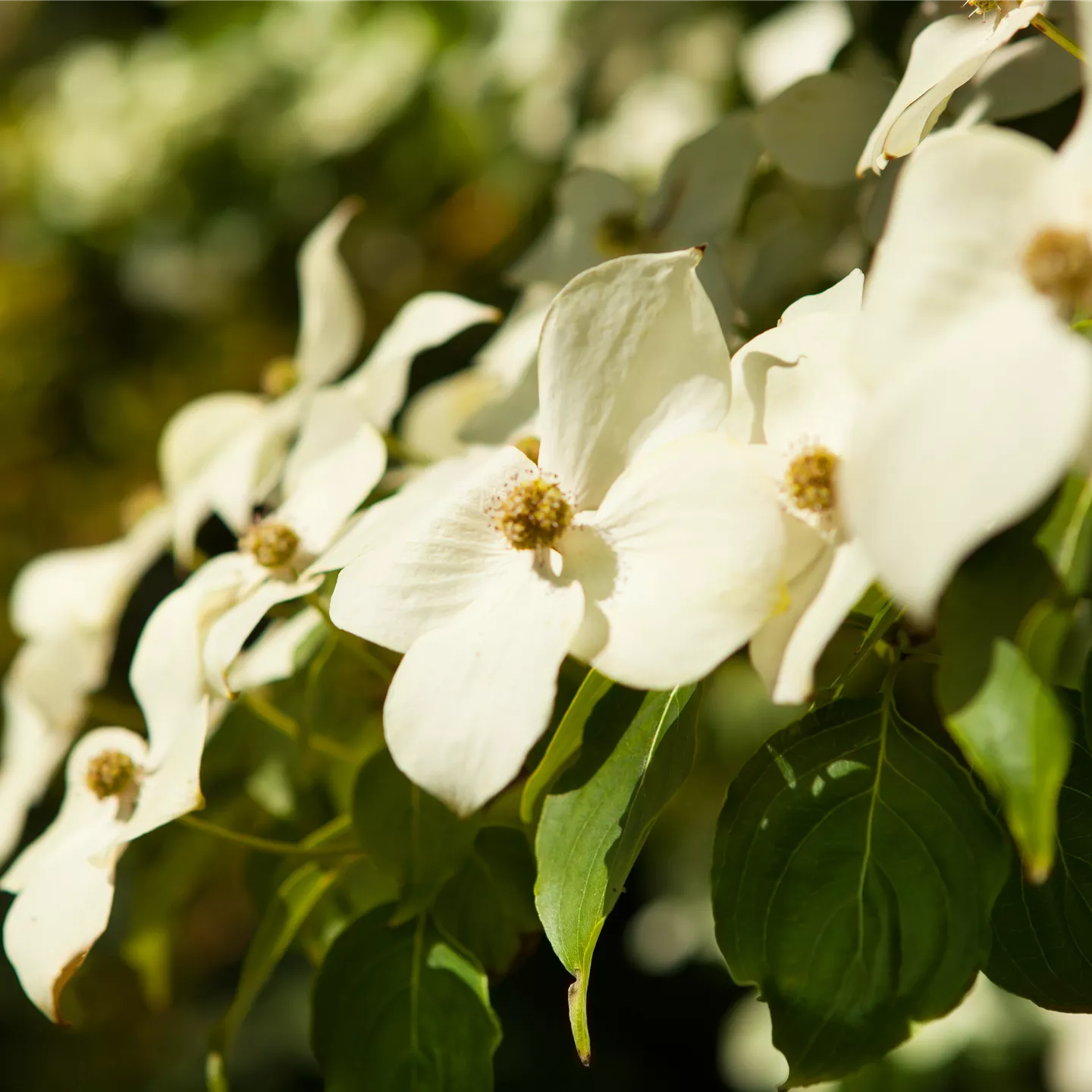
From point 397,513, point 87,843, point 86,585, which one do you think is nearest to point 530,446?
point 397,513

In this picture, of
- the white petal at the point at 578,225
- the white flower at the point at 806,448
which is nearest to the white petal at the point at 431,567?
the white flower at the point at 806,448

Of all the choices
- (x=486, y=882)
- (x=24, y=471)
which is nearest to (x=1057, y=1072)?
(x=486, y=882)

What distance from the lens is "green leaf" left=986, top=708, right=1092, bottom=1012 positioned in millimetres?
454

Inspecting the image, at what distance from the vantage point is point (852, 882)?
0.44 metres

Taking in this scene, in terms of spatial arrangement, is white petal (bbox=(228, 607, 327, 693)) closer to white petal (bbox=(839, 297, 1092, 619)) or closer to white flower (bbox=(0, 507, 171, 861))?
white flower (bbox=(0, 507, 171, 861))

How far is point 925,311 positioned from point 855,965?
0.24 meters

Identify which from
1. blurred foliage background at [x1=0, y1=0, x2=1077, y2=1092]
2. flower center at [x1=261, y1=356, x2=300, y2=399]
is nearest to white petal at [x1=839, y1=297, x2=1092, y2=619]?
flower center at [x1=261, y1=356, x2=300, y2=399]

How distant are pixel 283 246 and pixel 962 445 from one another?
5.47ft

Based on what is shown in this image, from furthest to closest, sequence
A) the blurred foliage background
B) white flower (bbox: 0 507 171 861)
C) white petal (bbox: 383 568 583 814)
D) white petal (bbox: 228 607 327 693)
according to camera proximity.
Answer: the blurred foliage background → white flower (bbox: 0 507 171 861) → white petal (bbox: 228 607 327 693) → white petal (bbox: 383 568 583 814)

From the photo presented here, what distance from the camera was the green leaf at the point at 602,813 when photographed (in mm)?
436

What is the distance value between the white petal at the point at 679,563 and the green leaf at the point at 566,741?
1.8 inches

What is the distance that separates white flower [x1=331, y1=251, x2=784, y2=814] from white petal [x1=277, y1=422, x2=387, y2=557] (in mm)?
74

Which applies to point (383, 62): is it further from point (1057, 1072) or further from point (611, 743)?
point (1057, 1072)

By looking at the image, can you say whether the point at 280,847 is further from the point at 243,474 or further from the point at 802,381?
the point at 802,381
